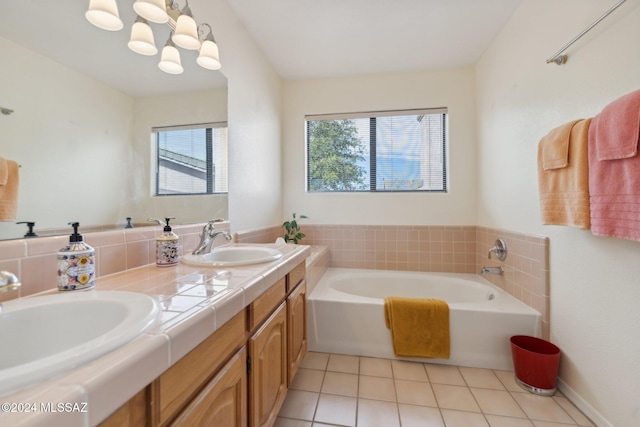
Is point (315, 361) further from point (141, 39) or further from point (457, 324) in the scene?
point (141, 39)

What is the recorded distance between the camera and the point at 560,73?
153 cm

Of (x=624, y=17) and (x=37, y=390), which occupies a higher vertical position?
(x=624, y=17)

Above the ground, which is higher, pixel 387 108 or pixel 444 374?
pixel 387 108

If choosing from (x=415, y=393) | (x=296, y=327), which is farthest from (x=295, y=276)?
(x=415, y=393)

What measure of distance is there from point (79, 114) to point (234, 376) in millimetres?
1021

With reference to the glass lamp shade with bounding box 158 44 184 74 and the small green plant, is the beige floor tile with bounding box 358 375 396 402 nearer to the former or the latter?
the small green plant

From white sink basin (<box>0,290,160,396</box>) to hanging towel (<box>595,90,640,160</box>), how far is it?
1680mm

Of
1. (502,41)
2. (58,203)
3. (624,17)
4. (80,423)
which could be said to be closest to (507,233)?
(624,17)

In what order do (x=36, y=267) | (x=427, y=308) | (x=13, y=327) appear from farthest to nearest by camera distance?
(x=427, y=308) < (x=36, y=267) < (x=13, y=327)

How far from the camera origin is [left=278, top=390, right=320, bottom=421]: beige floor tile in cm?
138

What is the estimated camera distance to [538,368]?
1.52m

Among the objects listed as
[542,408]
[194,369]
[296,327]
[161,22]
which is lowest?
[542,408]

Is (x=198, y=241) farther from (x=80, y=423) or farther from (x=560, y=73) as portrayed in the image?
(x=560, y=73)

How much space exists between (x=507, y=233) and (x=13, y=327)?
102 inches
